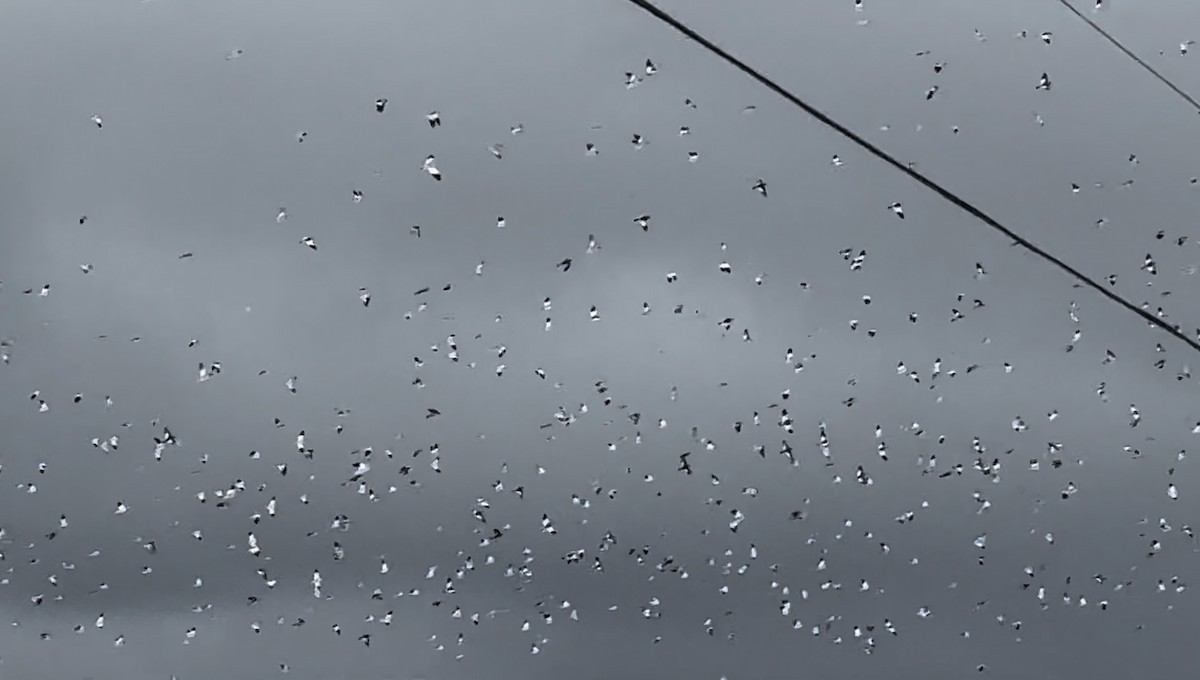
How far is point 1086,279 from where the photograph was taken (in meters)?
9.97

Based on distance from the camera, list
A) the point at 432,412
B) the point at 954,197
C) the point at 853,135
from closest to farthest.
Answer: the point at 853,135
the point at 954,197
the point at 432,412

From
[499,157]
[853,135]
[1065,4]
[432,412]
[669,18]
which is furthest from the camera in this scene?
[432,412]

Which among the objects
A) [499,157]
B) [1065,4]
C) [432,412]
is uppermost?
[432,412]

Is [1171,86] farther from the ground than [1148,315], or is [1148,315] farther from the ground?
[1171,86]

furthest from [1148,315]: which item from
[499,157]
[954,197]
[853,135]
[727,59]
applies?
[499,157]

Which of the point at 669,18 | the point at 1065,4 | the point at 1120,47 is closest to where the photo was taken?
the point at 669,18

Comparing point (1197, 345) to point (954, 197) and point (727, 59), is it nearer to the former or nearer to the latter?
point (954, 197)

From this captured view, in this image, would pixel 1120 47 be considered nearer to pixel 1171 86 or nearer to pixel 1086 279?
pixel 1171 86

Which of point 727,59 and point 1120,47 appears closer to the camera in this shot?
point 727,59

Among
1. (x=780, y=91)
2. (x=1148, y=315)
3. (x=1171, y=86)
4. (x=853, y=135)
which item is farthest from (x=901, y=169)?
(x=1171, y=86)

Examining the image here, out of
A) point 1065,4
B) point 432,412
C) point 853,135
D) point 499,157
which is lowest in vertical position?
point 853,135

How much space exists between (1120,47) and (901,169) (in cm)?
409

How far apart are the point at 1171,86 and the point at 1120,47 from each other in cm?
57

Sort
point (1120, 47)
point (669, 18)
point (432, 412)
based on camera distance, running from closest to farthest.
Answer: point (669, 18)
point (1120, 47)
point (432, 412)
